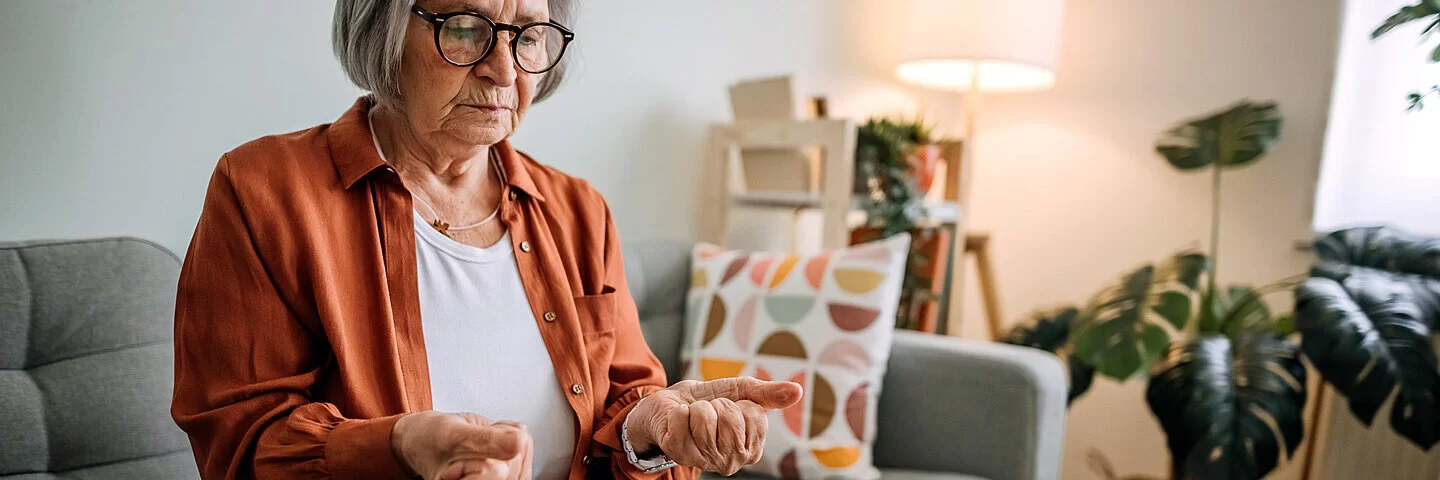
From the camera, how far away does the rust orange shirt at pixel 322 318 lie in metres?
0.84

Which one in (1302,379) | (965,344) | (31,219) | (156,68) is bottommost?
(1302,379)

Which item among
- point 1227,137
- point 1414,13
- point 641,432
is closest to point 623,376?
point 641,432

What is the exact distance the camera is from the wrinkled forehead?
0.95 m

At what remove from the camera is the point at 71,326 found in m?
1.06

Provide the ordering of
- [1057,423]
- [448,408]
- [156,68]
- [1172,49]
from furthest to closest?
[1172,49] < [1057,423] < [156,68] < [448,408]

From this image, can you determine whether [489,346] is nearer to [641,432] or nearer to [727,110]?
[641,432]

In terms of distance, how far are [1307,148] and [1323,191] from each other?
12cm

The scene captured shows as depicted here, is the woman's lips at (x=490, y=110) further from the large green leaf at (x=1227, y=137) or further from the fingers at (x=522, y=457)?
the large green leaf at (x=1227, y=137)

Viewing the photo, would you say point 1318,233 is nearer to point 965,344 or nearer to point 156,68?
point 965,344

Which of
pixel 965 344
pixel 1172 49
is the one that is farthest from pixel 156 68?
pixel 1172 49

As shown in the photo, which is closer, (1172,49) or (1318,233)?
(1318,233)

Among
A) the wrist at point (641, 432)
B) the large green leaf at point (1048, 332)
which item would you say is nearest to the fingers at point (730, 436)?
the wrist at point (641, 432)

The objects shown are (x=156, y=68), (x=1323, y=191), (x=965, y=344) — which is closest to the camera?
(x=156, y=68)

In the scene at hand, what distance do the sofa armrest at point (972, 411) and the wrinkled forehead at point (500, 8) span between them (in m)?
0.97
